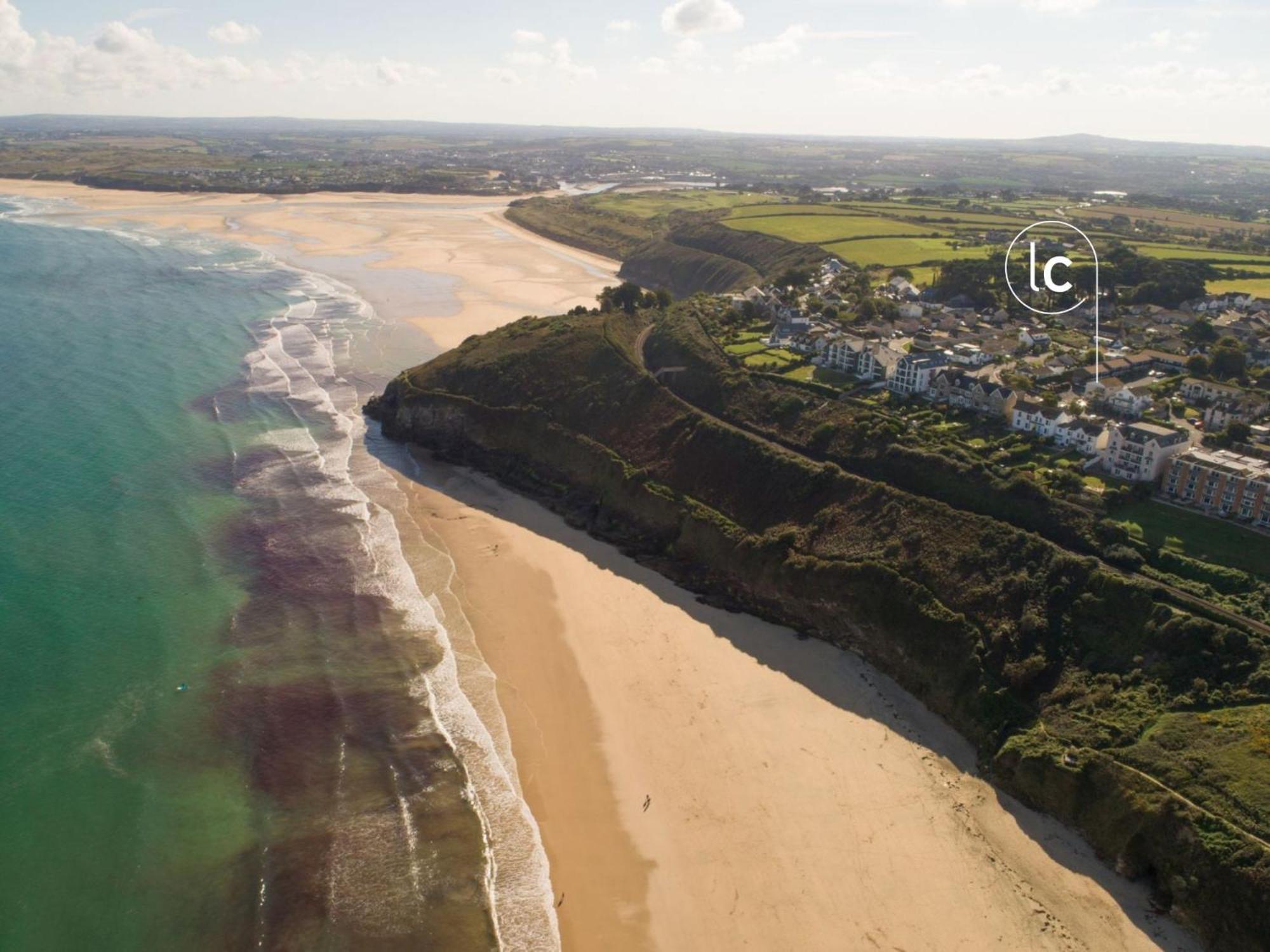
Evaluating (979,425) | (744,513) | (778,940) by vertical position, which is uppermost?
(979,425)

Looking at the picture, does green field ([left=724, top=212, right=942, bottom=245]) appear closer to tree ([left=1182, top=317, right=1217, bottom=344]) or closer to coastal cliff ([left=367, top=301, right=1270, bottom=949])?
tree ([left=1182, top=317, right=1217, bottom=344])

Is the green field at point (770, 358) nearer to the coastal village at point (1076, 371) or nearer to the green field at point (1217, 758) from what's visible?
the coastal village at point (1076, 371)

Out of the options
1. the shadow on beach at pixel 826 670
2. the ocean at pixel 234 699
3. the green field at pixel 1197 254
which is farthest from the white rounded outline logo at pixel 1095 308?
the ocean at pixel 234 699

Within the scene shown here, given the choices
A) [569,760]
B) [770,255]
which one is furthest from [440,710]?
[770,255]

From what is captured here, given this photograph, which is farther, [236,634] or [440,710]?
[236,634]

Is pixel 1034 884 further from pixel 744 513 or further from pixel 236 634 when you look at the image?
pixel 236 634

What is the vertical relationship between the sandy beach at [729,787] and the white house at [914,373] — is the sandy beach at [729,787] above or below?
below

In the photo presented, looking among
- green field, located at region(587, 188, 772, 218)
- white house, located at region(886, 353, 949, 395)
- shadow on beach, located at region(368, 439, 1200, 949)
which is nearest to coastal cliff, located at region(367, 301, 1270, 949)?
shadow on beach, located at region(368, 439, 1200, 949)
